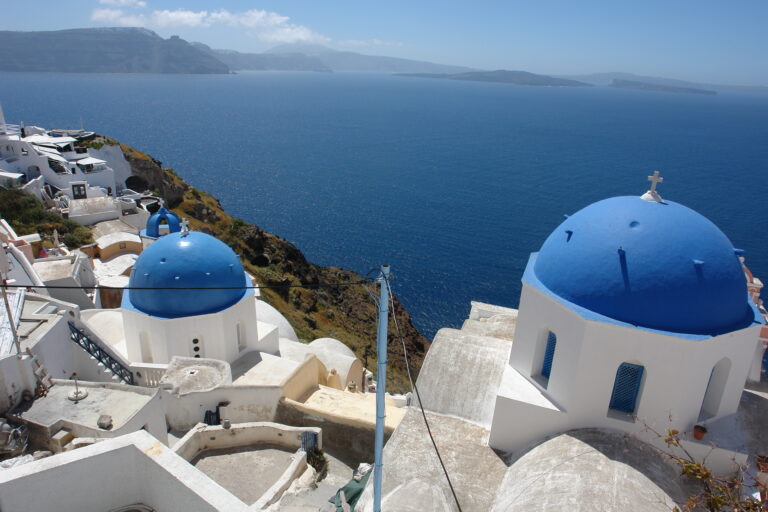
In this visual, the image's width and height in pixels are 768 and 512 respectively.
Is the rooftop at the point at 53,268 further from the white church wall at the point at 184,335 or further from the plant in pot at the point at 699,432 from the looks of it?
the plant in pot at the point at 699,432

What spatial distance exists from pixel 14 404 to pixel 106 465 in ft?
20.4

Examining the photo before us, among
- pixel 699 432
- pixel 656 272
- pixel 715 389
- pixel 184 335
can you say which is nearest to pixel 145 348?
pixel 184 335

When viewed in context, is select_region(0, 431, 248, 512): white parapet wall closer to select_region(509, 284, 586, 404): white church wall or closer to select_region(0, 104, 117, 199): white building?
select_region(509, 284, 586, 404): white church wall

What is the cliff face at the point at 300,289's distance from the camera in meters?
36.1

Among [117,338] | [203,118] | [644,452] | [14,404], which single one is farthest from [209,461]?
[203,118]

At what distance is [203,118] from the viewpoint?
152 meters

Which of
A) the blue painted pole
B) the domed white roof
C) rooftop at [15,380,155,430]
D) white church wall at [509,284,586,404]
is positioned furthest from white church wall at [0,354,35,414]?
white church wall at [509,284,586,404]

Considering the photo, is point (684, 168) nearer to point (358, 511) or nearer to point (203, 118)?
point (358, 511)

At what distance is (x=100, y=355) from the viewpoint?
15938 mm

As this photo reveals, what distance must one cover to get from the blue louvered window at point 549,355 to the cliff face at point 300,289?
17171 millimetres

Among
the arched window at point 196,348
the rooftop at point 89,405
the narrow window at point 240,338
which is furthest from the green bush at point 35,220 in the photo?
the rooftop at point 89,405

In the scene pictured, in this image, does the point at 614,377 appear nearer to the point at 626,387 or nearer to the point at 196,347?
the point at 626,387

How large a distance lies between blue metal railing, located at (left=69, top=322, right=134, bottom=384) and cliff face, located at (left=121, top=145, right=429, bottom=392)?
14.5 meters

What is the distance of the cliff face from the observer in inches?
1422
